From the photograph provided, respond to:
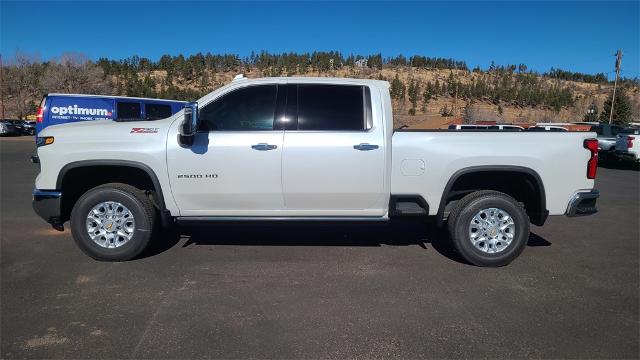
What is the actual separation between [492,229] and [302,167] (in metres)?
2.21

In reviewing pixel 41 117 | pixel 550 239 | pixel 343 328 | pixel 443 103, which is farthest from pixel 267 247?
pixel 443 103

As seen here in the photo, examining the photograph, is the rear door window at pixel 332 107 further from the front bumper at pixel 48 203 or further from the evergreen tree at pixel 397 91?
the evergreen tree at pixel 397 91

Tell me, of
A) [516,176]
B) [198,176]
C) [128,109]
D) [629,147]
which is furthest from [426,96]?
[198,176]

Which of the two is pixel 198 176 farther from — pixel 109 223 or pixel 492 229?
pixel 492 229

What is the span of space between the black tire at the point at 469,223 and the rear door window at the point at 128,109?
11.8 metres

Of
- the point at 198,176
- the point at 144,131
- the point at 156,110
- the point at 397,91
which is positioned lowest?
the point at 198,176

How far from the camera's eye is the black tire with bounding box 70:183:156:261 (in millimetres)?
5090

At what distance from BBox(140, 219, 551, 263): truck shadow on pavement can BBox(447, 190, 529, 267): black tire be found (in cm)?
32

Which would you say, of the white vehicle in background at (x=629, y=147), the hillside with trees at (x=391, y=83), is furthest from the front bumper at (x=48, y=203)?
the hillside with trees at (x=391, y=83)

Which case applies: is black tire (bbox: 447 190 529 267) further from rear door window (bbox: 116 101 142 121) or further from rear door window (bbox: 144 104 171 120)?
rear door window (bbox: 144 104 171 120)

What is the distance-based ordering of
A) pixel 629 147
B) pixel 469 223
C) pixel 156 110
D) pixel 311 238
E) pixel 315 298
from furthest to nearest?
pixel 629 147 → pixel 156 110 → pixel 311 238 → pixel 469 223 → pixel 315 298

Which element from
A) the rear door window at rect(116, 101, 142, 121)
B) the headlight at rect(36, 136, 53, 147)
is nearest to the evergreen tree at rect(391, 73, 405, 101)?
the rear door window at rect(116, 101, 142, 121)

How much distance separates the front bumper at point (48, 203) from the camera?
509 centimetres

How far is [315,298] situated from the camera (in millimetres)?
4242
